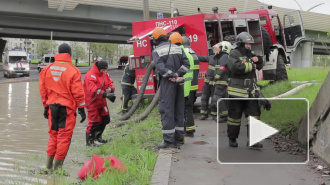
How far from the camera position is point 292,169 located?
4852 millimetres

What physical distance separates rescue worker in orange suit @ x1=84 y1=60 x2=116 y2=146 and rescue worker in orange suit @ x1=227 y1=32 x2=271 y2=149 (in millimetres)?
2116

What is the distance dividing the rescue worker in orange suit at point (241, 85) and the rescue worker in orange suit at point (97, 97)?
2116 millimetres

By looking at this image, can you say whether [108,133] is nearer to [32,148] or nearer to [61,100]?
[32,148]

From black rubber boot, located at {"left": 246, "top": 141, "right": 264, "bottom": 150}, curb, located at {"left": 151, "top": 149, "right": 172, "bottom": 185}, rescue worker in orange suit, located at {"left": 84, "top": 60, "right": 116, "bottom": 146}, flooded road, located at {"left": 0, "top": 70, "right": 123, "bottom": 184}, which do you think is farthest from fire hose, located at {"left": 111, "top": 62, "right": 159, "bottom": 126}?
black rubber boot, located at {"left": 246, "top": 141, "right": 264, "bottom": 150}

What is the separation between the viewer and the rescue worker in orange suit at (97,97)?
6.74 m

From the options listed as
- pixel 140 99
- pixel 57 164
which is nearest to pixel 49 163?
pixel 57 164

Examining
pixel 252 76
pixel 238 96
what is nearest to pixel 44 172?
pixel 238 96

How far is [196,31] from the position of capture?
939 centimetres

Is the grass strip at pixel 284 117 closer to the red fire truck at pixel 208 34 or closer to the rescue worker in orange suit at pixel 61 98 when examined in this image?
the red fire truck at pixel 208 34

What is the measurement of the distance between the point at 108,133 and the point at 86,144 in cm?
118

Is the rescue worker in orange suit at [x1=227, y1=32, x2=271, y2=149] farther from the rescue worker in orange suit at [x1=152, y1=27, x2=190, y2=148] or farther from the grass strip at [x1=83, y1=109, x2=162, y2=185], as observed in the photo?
the grass strip at [x1=83, y1=109, x2=162, y2=185]

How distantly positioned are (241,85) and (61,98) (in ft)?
8.64

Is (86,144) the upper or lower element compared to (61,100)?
lower
